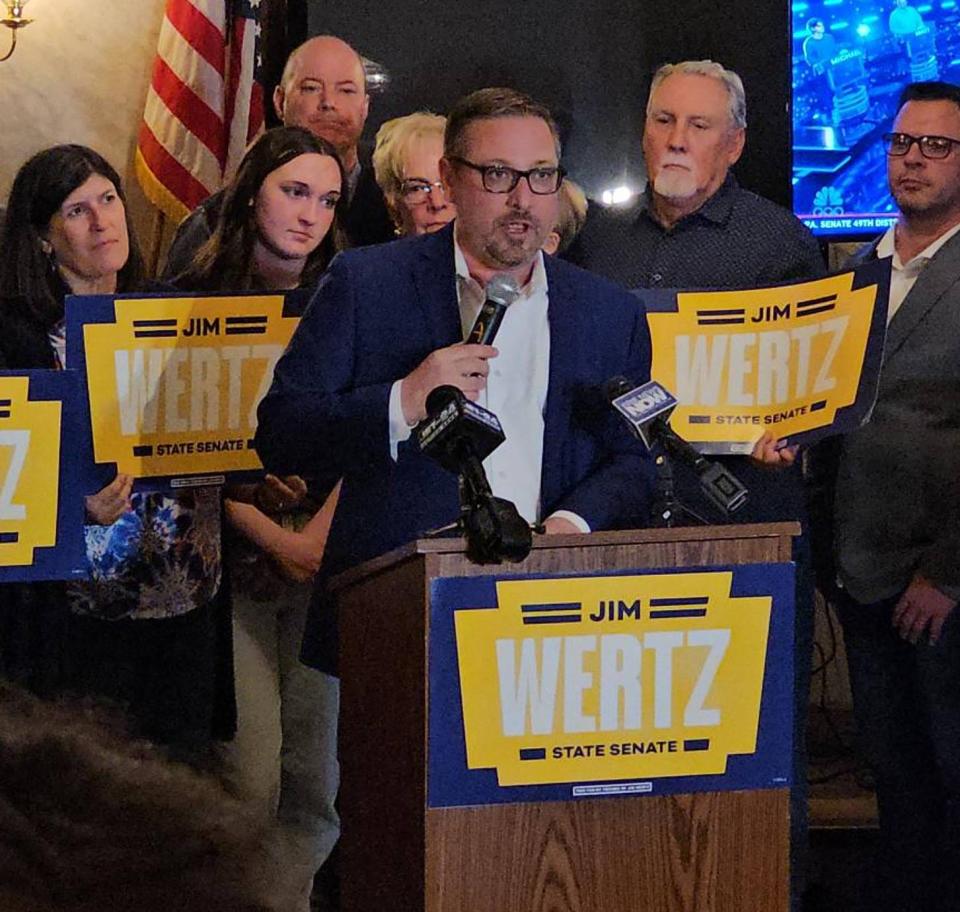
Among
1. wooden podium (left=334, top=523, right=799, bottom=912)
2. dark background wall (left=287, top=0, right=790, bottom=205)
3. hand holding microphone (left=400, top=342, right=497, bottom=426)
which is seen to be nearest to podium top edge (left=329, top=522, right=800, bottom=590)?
wooden podium (left=334, top=523, right=799, bottom=912)

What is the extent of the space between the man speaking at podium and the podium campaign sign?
516mm

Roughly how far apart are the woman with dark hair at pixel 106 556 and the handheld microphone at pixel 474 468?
134 centimetres

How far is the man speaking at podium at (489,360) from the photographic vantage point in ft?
8.82

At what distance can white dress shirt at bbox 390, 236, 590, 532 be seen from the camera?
2.72 metres

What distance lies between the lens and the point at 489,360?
2691mm

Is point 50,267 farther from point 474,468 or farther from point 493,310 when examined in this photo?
point 474,468

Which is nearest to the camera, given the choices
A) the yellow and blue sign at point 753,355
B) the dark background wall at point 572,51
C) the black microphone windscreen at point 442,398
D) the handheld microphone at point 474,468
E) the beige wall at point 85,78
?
the handheld microphone at point 474,468

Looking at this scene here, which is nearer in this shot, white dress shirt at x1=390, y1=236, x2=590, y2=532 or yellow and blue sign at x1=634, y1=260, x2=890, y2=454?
white dress shirt at x1=390, y1=236, x2=590, y2=532

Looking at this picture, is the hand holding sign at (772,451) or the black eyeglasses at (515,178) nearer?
the black eyeglasses at (515,178)

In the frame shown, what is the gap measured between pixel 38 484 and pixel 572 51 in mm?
2286

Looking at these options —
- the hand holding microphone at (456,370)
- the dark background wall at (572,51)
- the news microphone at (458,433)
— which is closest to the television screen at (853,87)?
the dark background wall at (572,51)

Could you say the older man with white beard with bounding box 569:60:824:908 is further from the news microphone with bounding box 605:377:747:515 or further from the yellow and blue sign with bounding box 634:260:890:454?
the news microphone with bounding box 605:377:747:515

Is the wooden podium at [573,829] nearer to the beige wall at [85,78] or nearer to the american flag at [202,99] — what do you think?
the american flag at [202,99]

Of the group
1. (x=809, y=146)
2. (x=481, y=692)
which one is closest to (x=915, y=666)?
(x=481, y=692)
